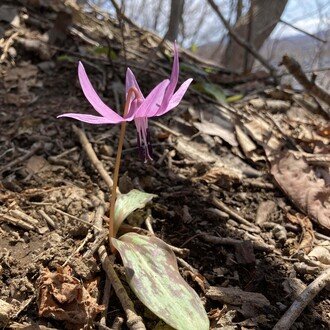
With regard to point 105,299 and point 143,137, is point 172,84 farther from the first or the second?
point 105,299

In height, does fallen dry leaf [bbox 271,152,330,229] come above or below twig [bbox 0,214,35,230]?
above

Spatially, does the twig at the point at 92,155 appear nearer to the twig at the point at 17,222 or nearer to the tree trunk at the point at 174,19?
the twig at the point at 17,222

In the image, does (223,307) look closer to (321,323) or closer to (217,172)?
(321,323)

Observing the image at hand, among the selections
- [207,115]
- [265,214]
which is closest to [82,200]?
[265,214]

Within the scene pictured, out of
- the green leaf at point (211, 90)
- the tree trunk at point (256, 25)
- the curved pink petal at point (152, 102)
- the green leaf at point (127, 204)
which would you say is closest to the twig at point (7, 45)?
the green leaf at point (211, 90)

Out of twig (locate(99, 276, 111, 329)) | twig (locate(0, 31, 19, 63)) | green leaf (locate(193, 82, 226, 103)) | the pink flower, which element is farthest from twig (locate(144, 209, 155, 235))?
twig (locate(0, 31, 19, 63))

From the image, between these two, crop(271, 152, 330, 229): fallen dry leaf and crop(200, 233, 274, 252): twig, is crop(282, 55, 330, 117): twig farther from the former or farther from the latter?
crop(200, 233, 274, 252): twig
